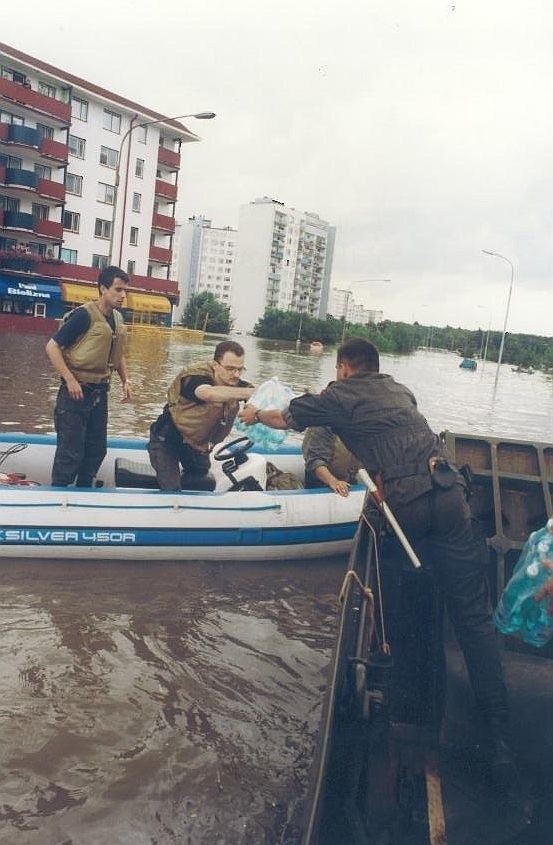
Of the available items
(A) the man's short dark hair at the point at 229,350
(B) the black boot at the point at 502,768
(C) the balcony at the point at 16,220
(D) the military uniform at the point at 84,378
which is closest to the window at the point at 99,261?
(C) the balcony at the point at 16,220

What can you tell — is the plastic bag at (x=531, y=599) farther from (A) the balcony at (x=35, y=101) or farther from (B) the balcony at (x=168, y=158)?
(B) the balcony at (x=168, y=158)

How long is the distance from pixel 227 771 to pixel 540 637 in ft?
5.50

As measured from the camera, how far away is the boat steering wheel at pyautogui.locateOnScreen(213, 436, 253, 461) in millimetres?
6676

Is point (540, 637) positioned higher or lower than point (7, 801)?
higher

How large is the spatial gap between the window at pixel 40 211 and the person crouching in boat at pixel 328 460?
36.6 metres

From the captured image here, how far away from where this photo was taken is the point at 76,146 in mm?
40312

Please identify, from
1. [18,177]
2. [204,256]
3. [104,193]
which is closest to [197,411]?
[18,177]

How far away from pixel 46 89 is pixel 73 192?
5360 millimetres

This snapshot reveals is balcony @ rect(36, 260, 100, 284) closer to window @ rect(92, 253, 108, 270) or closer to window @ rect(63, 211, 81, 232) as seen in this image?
window @ rect(92, 253, 108, 270)

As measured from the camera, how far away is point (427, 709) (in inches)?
129

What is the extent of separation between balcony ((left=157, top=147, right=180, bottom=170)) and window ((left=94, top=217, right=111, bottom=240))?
17.5ft

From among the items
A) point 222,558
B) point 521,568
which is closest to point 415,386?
point 222,558

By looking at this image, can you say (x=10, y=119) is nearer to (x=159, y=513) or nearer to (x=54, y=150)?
(x=54, y=150)

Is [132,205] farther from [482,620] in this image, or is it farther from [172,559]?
[482,620]
